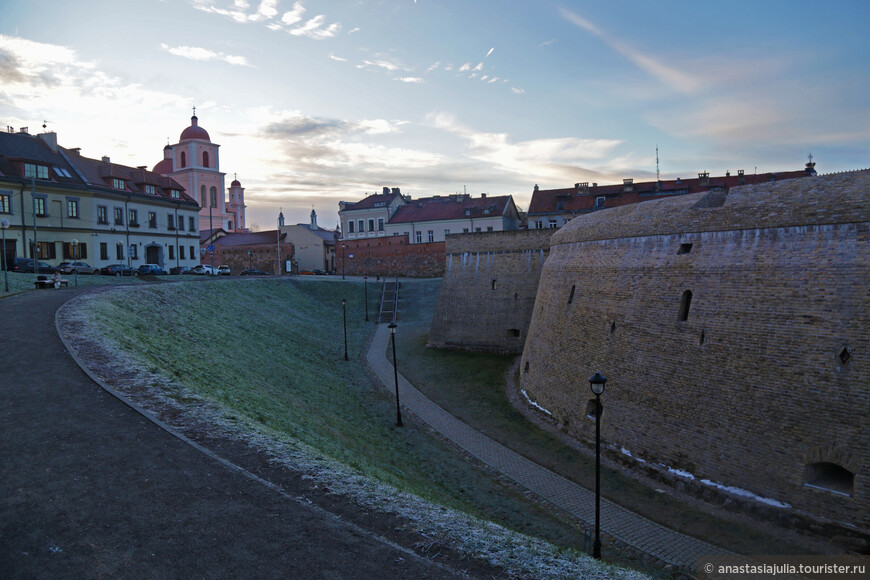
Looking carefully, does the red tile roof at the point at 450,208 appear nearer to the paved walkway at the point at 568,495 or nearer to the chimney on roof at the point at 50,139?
the chimney on roof at the point at 50,139

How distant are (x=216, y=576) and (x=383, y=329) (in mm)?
34926

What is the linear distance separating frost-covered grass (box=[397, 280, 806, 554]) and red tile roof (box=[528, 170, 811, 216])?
2083 centimetres

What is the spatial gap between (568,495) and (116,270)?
40046 mm

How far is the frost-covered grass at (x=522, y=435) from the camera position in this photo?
1226cm

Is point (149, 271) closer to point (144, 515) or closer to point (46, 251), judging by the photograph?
point (46, 251)

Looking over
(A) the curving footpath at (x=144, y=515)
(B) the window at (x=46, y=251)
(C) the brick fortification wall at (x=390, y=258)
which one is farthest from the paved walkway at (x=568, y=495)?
(C) the brick fortification wall at (x=390, y=258)

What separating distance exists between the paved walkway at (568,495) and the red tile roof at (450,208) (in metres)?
40.5

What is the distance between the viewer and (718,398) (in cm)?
1399

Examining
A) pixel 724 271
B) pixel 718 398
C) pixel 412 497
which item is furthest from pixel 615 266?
pixel 412 497

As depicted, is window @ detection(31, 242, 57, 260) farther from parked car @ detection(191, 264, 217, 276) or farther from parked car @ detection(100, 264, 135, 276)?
parked car @ detection(191, 264, 217, 276)

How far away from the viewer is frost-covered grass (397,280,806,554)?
12258 mm

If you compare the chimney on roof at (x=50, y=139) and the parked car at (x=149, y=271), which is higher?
the chimney on roof at (x=50, y=139)

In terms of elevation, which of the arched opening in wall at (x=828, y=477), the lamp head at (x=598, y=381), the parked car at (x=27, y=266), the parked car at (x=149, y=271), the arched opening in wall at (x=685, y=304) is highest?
the parked car at (x=27, y=266)

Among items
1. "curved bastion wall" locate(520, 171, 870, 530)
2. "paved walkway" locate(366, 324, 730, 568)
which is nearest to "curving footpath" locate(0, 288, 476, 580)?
"paved walkway" locate(366, 324, 730, 568)
